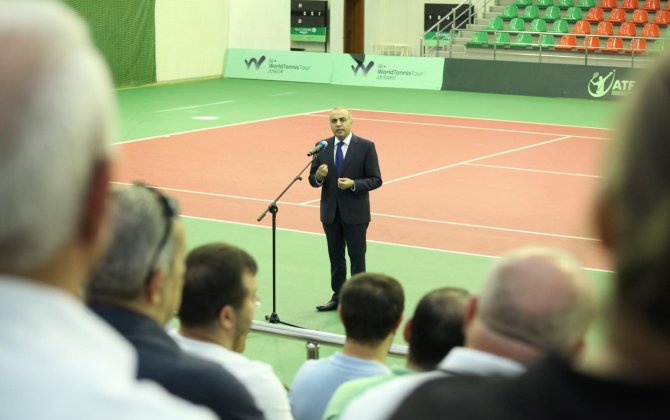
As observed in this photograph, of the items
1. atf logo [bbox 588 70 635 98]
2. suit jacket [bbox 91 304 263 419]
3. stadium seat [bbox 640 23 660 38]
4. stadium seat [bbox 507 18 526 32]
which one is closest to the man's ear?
suit jacket [bbox 91 304 263 419]

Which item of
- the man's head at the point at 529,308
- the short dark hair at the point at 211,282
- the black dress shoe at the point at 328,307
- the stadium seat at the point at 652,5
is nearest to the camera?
the man's head at the point at 529,308

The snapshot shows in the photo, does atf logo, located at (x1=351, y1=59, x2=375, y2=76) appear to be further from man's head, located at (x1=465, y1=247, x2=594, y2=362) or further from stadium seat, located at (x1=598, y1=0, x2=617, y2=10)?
man's head, located at (x1=465, y1=247, x2=594, y2=362)

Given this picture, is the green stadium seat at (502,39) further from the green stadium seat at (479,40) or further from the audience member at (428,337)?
the audience member at (428,337)

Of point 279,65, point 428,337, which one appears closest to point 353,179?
point 428,337

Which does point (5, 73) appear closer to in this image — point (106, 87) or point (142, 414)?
point (106, 87)

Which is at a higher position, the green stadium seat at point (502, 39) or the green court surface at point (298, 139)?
the green stadium seat at point (502, 39)

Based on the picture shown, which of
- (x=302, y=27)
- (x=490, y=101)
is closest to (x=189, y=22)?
(x=302, y=27)

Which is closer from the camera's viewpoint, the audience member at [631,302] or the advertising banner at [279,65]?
the audience member at [631,302]

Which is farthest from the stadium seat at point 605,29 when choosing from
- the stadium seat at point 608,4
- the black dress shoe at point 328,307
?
the black dress shoe at point 328,307

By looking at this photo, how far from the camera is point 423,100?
103 feet

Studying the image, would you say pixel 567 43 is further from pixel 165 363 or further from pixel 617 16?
pixel 165 363

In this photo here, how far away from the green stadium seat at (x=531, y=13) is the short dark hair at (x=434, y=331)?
115 feet

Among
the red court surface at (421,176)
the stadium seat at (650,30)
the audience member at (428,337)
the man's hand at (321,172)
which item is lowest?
the red court surface at (421,176)

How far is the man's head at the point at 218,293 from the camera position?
4.48m
